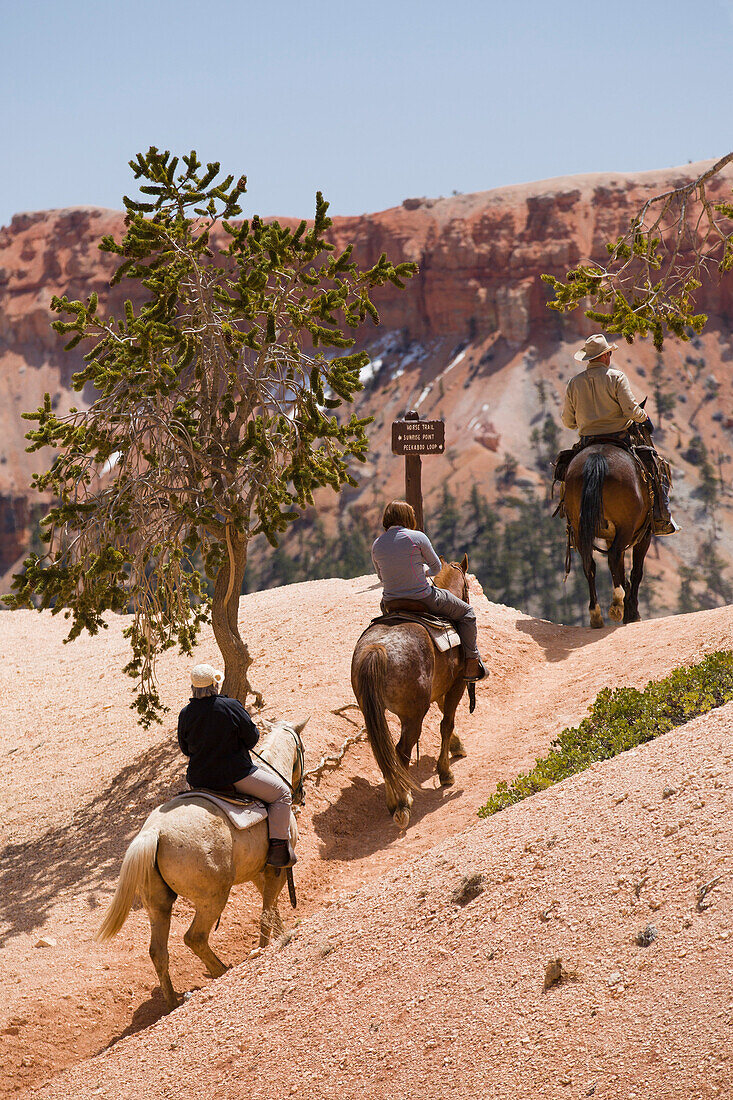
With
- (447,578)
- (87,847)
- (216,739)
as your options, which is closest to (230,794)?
(216,739)

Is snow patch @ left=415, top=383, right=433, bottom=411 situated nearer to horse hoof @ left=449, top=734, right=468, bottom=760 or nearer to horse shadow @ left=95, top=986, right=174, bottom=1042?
horse hoof @ left=449, top=734, right=468, bottom=760

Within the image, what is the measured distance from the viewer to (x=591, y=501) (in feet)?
38.7

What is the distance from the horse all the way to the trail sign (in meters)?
8.34

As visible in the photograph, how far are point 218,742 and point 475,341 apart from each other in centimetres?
9350

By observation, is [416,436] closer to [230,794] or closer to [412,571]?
[412,571]

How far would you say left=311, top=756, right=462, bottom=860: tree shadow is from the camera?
8.16m

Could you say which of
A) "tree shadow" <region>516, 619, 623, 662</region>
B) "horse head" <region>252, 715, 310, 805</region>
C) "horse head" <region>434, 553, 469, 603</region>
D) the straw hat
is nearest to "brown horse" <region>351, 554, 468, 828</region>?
"horse head" <region>252, 715, 310, 805</region>

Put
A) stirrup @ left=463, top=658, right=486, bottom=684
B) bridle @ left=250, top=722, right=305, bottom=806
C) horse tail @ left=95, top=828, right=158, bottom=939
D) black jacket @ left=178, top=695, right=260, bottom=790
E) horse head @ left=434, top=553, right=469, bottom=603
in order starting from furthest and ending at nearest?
horse head @ left=434, top=553, right=469, bottom=603
stirrup @ left=463, top=658, right=486, bottom=684
bridle @ left=250, top=722, right=305, bottom=806
black jacket @ left=178, top=695, right=260, bottom=790
horse tail @ left=95, top=828, right=158, bottom=939

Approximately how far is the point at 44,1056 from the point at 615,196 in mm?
103880

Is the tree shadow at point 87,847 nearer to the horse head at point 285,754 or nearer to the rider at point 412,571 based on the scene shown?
the horse head at point 285,754

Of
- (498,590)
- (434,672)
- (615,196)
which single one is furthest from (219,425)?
Result: (615,196)

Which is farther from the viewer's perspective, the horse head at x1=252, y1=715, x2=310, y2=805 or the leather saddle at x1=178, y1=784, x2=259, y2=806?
the horse head at x1=252, y1=715, x2=310, y2=805

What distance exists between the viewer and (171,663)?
45.5ft

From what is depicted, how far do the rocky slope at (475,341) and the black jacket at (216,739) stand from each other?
76280 millimetres
